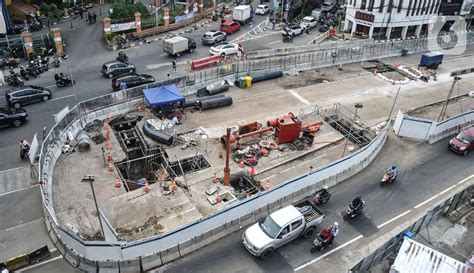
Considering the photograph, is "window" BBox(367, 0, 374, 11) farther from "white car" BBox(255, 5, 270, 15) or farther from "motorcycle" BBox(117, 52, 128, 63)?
"motorcycle" BBox(117, 52, 128, 63)

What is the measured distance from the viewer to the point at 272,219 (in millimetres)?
21234

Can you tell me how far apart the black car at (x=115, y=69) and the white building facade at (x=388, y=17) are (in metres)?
33.8

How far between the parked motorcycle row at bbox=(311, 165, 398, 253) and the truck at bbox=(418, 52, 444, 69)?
22254mm

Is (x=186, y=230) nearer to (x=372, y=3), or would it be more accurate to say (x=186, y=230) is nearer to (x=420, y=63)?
(x=420, y=63)

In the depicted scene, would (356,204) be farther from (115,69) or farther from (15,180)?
(115,69)

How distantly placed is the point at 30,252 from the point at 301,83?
28.3 metres

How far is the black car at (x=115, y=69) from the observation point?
1543 inches

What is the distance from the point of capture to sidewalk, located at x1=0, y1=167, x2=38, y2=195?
82.1ft

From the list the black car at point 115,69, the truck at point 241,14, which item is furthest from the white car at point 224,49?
the truck at point 241,14

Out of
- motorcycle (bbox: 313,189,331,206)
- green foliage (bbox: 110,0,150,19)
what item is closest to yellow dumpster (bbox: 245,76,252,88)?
motorcycle (bbox: 313,189,331,206)

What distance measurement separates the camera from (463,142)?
99.8 feet

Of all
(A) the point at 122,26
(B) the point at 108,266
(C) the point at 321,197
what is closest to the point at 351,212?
(C) the point at 321,197

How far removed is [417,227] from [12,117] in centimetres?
2819

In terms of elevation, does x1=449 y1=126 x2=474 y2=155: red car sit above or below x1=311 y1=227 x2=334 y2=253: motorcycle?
above
